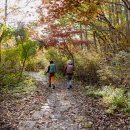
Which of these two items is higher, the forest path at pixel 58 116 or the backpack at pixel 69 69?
the backpack at pixel 69 69

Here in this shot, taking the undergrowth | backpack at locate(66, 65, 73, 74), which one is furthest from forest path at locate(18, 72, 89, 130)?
backpack at locate(66, 65, 73, 74)

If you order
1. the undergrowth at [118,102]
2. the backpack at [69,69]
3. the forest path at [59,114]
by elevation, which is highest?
the backpack at [69,69]

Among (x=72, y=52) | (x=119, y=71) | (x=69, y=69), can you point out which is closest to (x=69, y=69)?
(x=69, y=69)

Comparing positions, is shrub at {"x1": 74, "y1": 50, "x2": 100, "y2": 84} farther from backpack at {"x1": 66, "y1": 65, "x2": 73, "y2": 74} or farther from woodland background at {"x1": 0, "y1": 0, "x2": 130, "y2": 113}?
backpack at {"x1": 66, "y1": 65, "x2": 73, "y2": 74}

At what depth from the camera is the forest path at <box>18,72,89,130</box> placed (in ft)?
30.9

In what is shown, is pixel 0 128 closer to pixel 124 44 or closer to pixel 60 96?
pixel 60 96

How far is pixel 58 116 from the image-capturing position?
10703mm

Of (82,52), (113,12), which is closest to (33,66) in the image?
(113,12)

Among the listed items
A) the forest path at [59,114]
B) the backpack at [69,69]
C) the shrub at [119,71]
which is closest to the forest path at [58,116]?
the forest path at [59,114]

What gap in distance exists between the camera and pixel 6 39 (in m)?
18.3

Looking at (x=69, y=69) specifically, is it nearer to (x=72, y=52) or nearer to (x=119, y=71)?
(x=119, y=71)

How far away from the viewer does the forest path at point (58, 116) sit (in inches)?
371

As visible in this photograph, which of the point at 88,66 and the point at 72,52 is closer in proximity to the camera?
the point at 88,66

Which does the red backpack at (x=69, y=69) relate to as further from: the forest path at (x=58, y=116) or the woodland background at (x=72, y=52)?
the forest path at (x=58, y=116)
